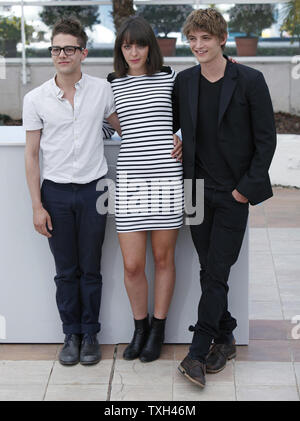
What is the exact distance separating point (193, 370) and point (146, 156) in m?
1.08

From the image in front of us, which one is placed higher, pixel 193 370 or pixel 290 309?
pixel 193 370

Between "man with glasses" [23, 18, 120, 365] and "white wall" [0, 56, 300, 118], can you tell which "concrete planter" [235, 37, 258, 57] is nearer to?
"white wall" [0, 56, 300, 118]

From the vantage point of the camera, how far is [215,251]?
3.62 meters

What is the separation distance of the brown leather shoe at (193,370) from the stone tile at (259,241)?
2368 millimetres

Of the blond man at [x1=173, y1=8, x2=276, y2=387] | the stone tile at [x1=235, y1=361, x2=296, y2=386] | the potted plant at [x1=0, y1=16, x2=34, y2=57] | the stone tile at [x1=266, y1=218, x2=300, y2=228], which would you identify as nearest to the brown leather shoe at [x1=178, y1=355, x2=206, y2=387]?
the blond man at [x1=173, y1=8, x2=276, y2=387]

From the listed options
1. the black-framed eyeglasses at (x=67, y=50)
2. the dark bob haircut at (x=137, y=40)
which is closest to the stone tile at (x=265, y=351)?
the dark bob haircut at (x=137, y=40)

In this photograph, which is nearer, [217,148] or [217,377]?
[217,148]

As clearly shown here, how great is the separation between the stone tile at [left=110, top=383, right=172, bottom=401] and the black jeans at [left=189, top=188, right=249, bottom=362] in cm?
23

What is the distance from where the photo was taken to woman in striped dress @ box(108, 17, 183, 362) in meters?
3.56

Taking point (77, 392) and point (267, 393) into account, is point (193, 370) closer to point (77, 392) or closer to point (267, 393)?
point (267, 393)

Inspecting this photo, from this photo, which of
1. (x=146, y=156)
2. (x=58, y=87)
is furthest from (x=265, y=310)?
(x=58, y=87)

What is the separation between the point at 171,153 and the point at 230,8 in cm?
672

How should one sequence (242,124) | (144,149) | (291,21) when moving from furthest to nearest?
(291,21)
(144,149)
(242,124)

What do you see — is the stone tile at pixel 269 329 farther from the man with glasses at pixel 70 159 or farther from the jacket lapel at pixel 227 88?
the jacket lapel at pixel 227 88
